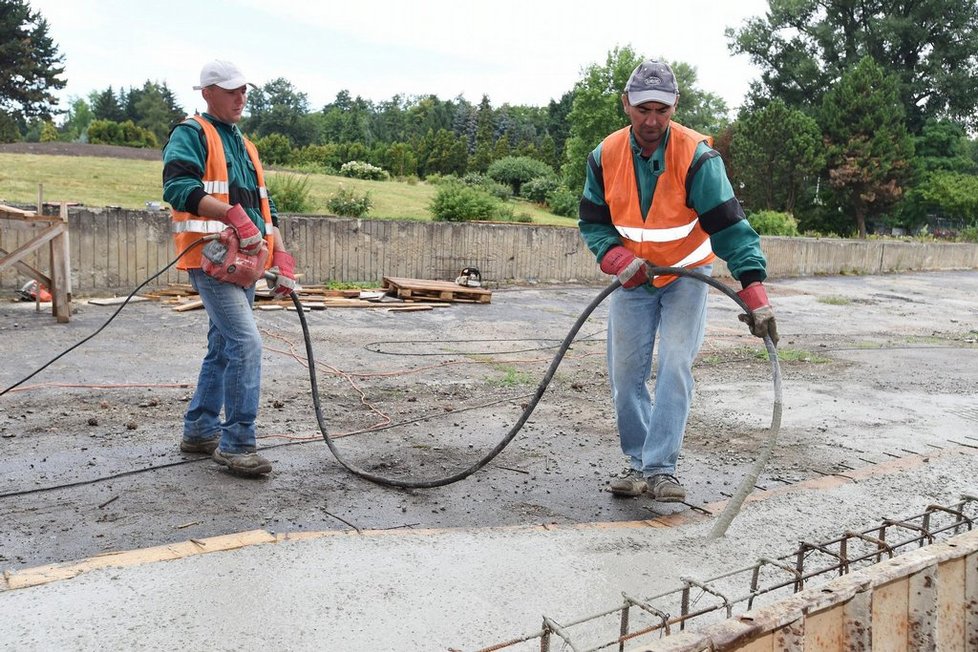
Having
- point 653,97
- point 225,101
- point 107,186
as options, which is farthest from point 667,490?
point 107,186

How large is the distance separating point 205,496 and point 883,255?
1084 inches

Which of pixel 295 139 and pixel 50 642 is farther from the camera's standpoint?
pixel 295 139

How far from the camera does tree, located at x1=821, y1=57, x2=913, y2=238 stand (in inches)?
1596

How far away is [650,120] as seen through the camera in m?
4.02

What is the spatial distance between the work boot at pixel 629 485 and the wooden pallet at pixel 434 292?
935 centimetres

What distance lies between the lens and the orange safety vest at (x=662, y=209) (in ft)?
13.5

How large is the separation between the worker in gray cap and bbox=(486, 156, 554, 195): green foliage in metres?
33.9

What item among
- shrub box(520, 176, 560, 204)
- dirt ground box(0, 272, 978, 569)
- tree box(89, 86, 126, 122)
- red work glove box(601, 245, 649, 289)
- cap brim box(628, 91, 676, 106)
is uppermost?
tree box(89, 86, 126, 122)

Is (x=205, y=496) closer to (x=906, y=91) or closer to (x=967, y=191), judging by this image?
(x=967, y=191)

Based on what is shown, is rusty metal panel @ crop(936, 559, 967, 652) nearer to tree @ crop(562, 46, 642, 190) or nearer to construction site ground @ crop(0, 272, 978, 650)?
construction site ground @ crop(0, 272, 978, 650)

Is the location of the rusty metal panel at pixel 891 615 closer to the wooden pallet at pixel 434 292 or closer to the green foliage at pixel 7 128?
the wooden pallet at pixel 434 292

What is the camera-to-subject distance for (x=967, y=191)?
44.9 meters

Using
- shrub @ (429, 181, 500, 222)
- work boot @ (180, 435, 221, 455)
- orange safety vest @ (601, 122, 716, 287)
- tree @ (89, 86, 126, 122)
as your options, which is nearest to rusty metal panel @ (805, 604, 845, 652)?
orange safety vest @ (601, 122, 716, 287)

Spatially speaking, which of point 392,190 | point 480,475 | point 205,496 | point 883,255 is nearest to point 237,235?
point 205,496
